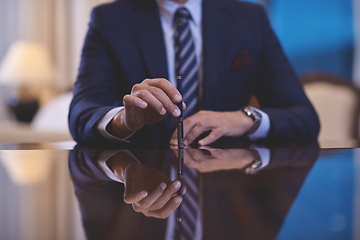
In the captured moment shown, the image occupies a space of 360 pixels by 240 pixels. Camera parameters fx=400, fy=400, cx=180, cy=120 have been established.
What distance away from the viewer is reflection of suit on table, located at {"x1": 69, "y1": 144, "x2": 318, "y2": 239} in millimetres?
221

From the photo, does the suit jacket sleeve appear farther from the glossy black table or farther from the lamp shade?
the lamp shade

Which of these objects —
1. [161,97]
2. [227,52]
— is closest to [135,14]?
[227,52]

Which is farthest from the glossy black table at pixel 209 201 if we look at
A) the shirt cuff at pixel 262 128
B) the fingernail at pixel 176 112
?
the shirt cuff at pixel 262 128

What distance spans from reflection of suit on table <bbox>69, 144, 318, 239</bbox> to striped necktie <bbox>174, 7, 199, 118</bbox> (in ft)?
2.19

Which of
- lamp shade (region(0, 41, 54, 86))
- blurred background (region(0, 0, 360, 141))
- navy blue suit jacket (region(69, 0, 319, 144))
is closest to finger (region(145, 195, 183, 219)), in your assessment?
navy blue suit jacket (region(69, 0, 319, 144))

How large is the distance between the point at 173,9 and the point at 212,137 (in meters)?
0.53

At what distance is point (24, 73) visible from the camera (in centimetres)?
335

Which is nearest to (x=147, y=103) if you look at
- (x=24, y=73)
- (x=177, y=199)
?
(x=177, y=199)

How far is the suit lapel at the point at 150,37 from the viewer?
1117mm

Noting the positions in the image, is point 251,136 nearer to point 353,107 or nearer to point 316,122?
point 316,122

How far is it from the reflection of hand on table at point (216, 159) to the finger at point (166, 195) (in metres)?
0.09

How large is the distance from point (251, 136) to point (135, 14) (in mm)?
519

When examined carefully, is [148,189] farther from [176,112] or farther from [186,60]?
[186,60]

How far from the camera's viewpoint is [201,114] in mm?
841
